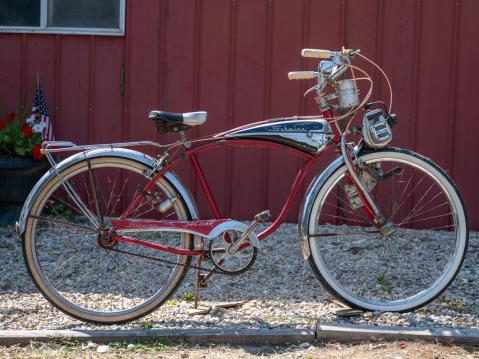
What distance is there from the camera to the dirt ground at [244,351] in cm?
389

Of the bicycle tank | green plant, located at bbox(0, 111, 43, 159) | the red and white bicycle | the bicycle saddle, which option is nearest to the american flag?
green plant, located at bbox(0, 111, 43, 159)

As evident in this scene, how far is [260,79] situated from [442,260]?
6.39 feet

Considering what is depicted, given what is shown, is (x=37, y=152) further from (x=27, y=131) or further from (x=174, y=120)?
(x=174, y=120)

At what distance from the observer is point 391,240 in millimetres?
5125

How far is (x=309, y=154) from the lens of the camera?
429cm

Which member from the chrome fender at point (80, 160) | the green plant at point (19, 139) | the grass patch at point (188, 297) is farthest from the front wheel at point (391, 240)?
the green plant at point (19, 139)

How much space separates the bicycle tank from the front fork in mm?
113

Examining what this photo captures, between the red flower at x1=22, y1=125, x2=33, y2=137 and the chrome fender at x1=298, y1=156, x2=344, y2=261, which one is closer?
the chrome fender at x1=298, y1=156, x2=344, y2=261

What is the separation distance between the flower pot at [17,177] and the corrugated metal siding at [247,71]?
498mm

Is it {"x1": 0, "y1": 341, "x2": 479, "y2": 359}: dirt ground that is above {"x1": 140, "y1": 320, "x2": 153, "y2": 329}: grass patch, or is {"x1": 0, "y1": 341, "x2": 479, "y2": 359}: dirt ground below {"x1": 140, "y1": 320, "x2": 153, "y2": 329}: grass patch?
below

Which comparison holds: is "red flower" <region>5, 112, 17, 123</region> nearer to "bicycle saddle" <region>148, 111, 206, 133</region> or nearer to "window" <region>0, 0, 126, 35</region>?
"window" <region>0, 0, 126, 35</region>

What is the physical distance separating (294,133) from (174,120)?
0.61m

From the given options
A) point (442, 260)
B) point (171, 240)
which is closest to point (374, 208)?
point (442, 260)

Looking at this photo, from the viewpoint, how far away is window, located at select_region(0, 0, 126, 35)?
638 centimetres
